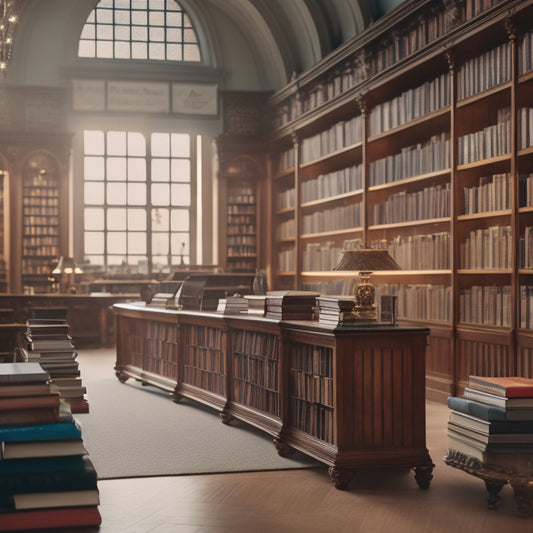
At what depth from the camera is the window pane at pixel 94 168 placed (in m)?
15.1

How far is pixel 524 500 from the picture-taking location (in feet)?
13.1

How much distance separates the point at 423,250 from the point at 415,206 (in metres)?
0.52

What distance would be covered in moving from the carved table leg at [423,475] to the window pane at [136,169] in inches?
456

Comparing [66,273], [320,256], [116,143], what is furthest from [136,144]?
[320,256]

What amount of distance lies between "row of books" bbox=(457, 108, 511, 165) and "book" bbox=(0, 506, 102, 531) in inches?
187

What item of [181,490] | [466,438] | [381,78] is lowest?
[181,490]

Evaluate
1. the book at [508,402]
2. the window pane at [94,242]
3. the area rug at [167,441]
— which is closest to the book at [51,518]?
the area rug at [167,441]

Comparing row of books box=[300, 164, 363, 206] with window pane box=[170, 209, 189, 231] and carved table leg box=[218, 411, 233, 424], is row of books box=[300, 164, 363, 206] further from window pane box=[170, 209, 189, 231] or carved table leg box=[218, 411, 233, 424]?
carved table leg box=[218, 411, 233, 424]

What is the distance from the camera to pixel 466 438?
4359 mm

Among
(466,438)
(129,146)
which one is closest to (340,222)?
(129,146)

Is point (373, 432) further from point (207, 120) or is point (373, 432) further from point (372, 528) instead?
point (207, 120)

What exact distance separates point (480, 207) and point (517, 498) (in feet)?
12.8

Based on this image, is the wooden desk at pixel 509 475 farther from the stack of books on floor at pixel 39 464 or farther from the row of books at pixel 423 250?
the row of books at pixel 423 250

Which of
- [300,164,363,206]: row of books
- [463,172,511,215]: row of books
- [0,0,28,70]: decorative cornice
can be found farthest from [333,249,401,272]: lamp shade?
[0,0,28,70]: decorative cornice
